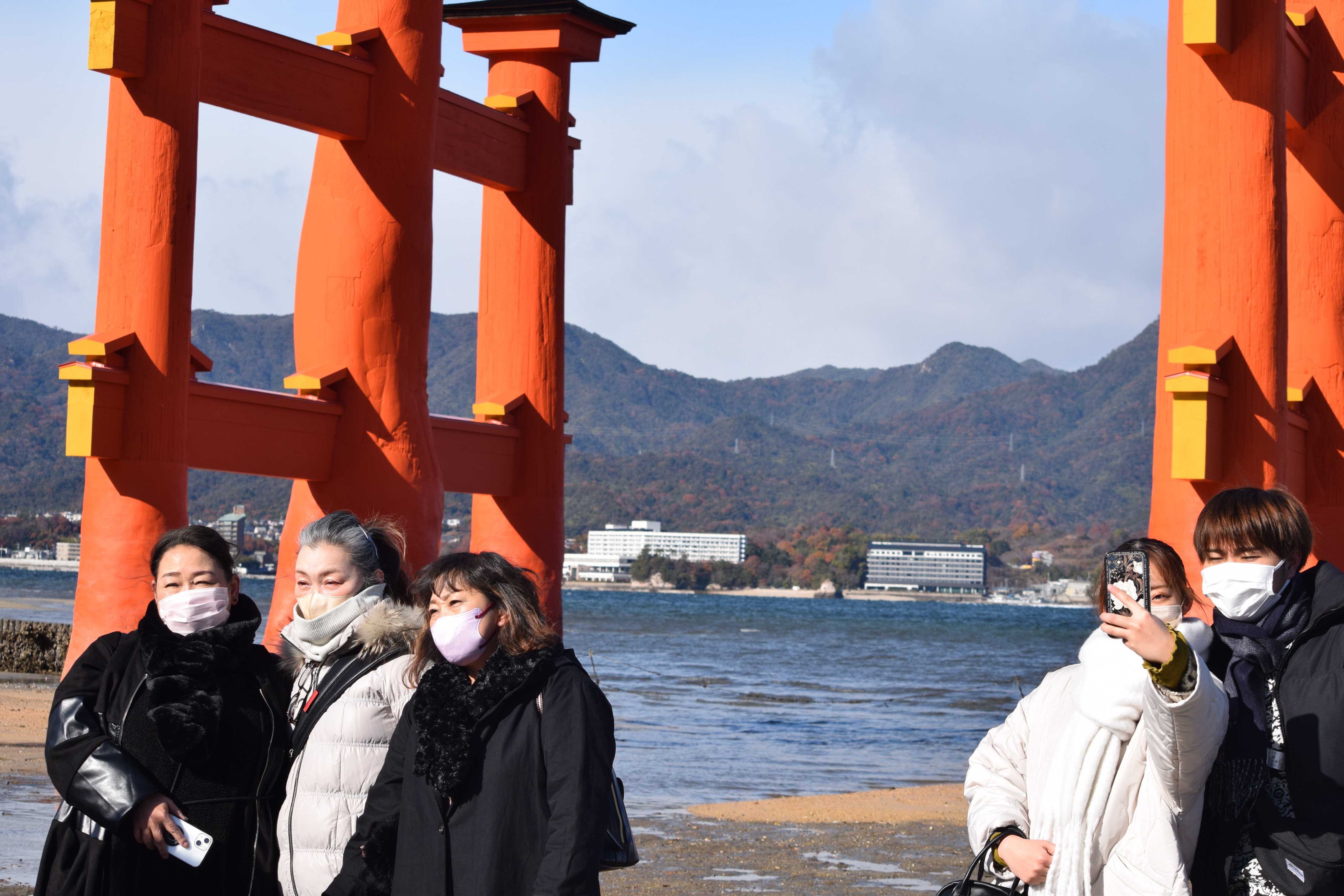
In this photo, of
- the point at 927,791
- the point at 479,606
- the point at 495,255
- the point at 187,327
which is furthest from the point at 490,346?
A: the point at 479,606

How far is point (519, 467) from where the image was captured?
575 inches

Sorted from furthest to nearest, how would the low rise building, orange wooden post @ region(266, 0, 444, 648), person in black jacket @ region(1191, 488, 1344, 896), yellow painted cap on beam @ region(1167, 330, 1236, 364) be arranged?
the low rise building → orange wooden post @ region(266, 0, 444, 648) → yellow painted cap on beam @ region(1167, 330, 1236, 364) → person in black jacket @ region(1191, 488, 1344, 896)

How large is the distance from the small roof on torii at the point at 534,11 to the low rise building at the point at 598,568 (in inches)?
5539

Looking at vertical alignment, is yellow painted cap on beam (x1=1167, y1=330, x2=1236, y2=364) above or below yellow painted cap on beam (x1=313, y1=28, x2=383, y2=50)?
below

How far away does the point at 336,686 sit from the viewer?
3.97m

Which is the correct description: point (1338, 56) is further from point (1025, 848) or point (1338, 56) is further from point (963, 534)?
point (963, 534)

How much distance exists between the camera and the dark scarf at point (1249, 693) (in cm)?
339

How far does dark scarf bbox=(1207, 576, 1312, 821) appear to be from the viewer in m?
3.39

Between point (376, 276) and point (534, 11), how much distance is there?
356cm

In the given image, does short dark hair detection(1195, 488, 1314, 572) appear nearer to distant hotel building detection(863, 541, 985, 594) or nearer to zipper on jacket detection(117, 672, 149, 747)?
zipper on jacket detection(117, 672, 149, 747)

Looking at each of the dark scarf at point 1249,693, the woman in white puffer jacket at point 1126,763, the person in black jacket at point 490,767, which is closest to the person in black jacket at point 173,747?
the person in black jacket at point 490,767

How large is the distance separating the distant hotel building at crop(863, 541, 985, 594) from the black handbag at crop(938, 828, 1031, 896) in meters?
162

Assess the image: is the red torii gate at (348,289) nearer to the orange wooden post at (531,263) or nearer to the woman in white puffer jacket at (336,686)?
the orange wooden post at (531,263)

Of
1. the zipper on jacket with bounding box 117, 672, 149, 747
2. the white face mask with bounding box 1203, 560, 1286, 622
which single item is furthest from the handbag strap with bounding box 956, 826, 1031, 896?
the zipper on jacket with bounding box 117, 672, 149, 747
